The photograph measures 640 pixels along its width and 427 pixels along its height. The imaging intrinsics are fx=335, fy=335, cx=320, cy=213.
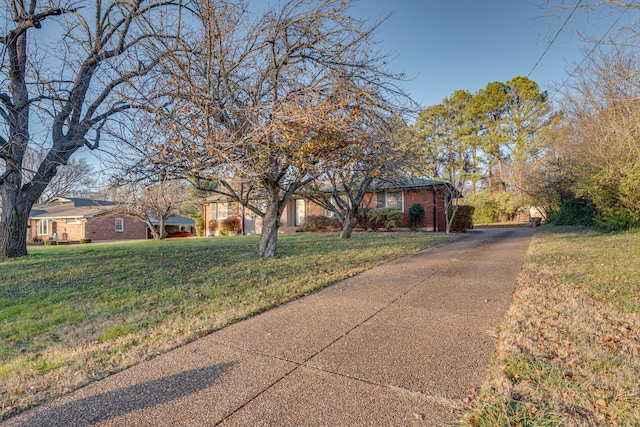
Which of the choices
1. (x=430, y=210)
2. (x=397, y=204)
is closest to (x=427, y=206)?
(x=430, y=210)

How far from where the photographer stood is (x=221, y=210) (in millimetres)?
26797

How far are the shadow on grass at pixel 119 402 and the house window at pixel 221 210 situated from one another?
24.3 metres

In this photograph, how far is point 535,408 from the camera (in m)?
2.23

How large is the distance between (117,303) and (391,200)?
1765 cm

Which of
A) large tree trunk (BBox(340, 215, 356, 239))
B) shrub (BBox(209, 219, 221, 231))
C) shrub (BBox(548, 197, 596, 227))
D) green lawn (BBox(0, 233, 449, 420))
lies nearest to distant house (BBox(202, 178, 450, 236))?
shrub (BBox(209, 219, 221, 231))

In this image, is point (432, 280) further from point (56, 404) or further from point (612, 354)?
point (56, 404)

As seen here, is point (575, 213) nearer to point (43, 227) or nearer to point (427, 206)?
point (427, 206)

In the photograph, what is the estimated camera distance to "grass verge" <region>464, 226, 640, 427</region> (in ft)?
7.19

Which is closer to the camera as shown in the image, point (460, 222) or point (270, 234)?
point (270, 234)

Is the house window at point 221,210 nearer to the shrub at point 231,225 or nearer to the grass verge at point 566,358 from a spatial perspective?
the shrub at point 231,225

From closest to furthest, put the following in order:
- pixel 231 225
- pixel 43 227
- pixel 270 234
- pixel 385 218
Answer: pixel 270 234 < pixel 385 218 < pixel 231 225 < pixel 43 227

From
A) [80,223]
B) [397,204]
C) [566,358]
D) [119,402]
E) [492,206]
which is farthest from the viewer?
[492,206]

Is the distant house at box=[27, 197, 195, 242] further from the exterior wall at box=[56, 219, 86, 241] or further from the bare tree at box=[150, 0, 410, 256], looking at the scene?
the bare tree at box=[150, 0, 410, 256]

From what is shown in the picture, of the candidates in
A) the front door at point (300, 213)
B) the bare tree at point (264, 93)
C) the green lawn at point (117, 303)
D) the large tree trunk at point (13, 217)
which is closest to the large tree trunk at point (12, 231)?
the large tree trunk at point (13, 217)
